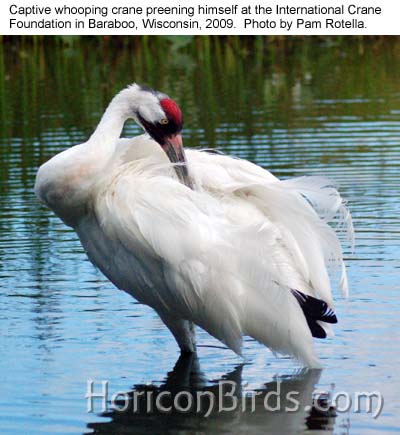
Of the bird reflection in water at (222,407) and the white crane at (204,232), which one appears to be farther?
the white crane at (204,232)

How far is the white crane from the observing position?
25.7 ft

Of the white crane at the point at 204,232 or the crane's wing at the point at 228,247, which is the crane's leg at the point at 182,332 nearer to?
the white crane at the point at 204,232

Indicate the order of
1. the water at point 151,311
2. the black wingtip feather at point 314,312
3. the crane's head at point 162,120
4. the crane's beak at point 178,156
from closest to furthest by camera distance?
the water at point 151,311 → the black wingtip feather at point 314,312 → the crane's beak at point 178,156 → the crane's head at point 162,120

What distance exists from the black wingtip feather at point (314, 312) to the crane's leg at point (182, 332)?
1023mm

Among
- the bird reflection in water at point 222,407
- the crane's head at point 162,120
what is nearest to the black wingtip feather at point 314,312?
the bird reflection in water at point 222,407

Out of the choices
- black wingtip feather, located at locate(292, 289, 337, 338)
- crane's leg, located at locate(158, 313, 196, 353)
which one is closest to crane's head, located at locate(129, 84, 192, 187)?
crane's leg, located at locate(158, 313, 196, 353)

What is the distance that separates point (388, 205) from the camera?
43.1 feet

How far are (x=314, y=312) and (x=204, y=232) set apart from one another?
87cm

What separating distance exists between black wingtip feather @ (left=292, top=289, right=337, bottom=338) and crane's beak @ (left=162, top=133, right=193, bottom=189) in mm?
1059

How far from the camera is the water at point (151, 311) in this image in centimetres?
761

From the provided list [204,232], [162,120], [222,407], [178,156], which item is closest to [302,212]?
[204,232]

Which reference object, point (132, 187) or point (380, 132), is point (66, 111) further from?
point (132, 187)

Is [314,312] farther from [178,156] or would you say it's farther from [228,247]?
[178,156]
